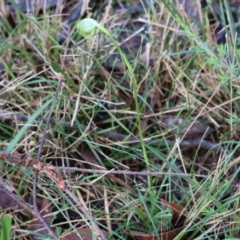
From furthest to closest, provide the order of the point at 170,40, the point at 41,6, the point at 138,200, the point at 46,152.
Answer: the point at 41,6 → the point at 170,40 → the point at 46,152 → the point at 138,200

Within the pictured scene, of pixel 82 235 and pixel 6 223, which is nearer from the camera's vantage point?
pixel 6 223

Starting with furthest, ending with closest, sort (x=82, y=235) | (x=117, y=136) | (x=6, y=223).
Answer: (x=117, y=136) < (x=82, y=235) < (x=6, y=223)

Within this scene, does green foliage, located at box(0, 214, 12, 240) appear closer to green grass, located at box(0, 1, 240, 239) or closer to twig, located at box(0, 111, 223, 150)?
green grass, located at box(0, 1, 240, 239)

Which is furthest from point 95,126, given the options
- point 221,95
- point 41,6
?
point 41,6

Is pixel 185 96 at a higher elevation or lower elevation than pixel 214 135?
higher

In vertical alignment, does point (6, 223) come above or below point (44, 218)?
above

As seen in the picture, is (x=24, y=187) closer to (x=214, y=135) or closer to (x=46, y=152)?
(x=46, y=152)

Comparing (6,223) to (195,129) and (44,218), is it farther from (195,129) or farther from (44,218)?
(195,129)

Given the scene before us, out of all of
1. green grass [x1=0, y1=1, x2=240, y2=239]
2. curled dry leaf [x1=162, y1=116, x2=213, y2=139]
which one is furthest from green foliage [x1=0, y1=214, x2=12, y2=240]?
curled dry leaf [x1=162, y1=116, x2=213, y2=139]

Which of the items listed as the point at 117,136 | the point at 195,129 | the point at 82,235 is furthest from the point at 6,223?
the point at 195,129
